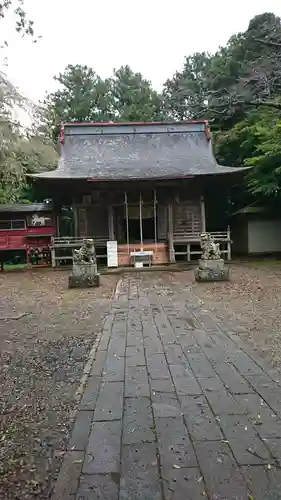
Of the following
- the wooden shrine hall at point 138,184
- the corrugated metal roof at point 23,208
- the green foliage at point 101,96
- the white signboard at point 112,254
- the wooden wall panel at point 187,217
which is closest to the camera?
the white signboard at point 112,254

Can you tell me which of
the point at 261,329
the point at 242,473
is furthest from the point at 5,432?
the point at 261,329

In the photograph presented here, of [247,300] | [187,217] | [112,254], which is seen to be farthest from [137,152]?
[247,300]

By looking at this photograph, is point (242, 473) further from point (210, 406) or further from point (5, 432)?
point (5, 432)

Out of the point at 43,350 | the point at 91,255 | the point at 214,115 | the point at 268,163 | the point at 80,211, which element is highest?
the point at 214,115

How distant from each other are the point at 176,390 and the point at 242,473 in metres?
1.18

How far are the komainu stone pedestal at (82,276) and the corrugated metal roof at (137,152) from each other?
20.4 ft

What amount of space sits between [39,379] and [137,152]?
53.3ft

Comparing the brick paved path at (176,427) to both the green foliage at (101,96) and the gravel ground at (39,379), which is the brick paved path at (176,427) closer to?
the gravel ground at (39,379)

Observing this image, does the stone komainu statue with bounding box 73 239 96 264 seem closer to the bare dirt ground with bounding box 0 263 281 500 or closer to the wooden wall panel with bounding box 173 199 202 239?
the bare dirt ground with bounding box 0 263 281 500

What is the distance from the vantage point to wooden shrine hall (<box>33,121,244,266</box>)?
1570cm

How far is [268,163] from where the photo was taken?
51.7 ft

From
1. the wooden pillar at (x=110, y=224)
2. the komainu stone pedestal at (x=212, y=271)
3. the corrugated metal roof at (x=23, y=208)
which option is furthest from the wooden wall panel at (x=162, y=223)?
the komainu stone pedestal at (x=212, y=271)

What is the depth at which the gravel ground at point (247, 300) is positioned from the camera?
489cm

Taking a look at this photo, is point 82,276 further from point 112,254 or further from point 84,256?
point 112,254
